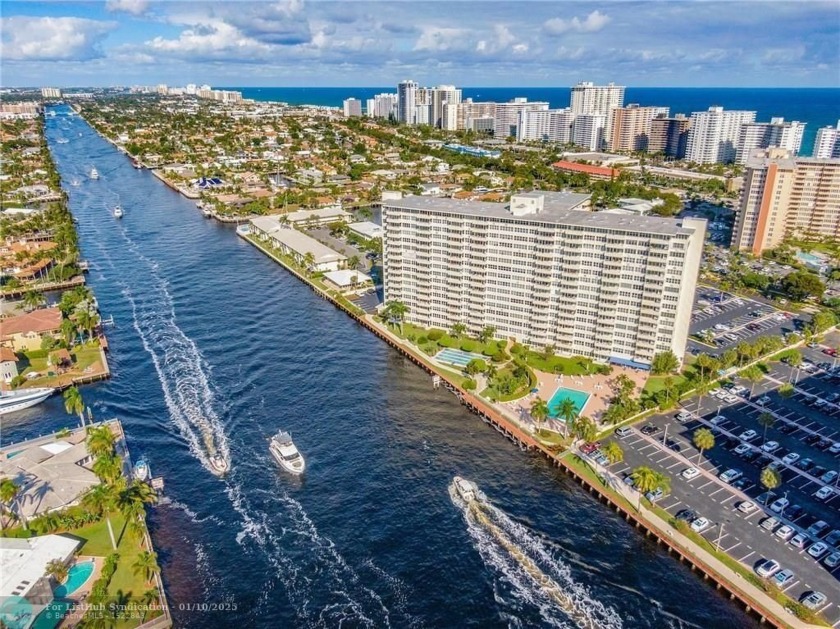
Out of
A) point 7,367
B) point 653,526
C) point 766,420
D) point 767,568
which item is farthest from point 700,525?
point 7,367

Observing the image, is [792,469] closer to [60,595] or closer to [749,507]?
[749,507]

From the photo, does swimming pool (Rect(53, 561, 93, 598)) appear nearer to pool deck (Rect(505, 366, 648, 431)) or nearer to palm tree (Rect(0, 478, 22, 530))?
palm tree (Rect(0, 478, 22, 530))

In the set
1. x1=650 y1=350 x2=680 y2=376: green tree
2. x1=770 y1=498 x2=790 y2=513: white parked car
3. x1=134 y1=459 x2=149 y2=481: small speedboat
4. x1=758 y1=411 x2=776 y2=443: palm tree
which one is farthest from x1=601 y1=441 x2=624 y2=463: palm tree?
x1=134 y1=459 x2=149 y2=481: small speedboat

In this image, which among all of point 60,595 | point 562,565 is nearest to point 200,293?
point 60,595

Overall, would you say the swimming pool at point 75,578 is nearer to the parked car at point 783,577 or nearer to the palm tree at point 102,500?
the palm tree at point 102,500

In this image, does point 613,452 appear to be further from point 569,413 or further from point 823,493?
point 823,493

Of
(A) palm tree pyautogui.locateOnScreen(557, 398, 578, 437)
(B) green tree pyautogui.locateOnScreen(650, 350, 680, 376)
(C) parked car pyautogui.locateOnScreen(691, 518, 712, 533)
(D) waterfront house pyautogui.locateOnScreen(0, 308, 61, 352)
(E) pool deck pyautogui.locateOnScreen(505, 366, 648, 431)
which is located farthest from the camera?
(D) waterfront house pyautogui.locateOnScreen(0, 308, 61, 352)
